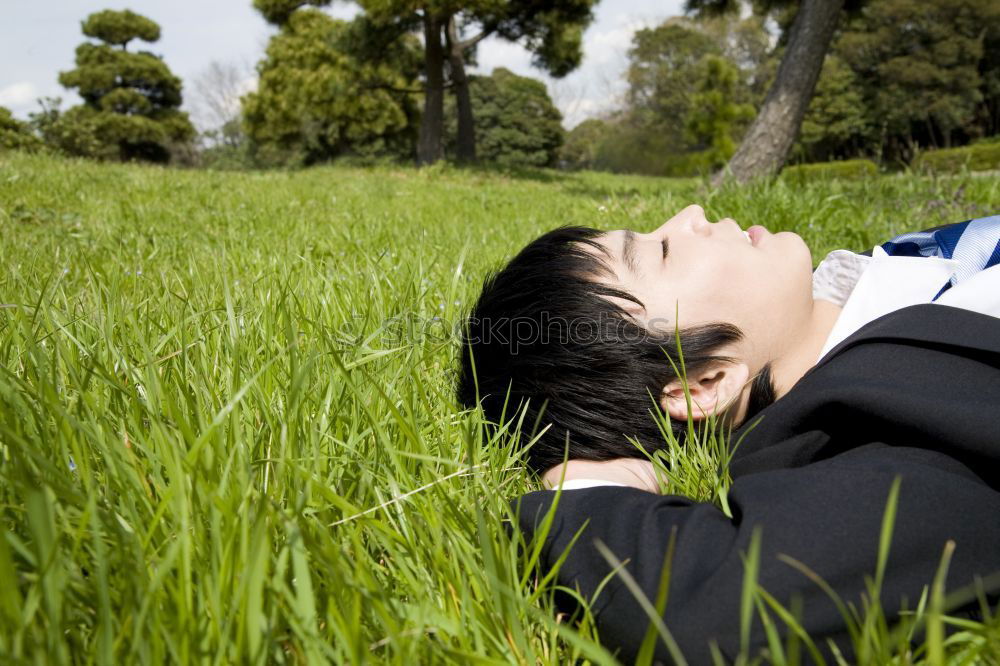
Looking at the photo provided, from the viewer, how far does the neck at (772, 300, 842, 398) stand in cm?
158

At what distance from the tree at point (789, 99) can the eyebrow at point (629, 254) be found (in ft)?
18.0

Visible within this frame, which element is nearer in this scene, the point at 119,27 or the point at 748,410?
the point at 748,410

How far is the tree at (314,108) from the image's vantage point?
24266 millimetres

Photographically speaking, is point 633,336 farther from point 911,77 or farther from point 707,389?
point 911,77

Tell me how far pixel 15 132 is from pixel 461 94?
13917mm

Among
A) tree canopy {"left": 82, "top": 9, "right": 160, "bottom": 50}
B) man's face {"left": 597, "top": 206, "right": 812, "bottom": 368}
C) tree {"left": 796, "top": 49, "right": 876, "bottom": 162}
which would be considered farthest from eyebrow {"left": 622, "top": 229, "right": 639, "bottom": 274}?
tree canopy {"left": 82, "top": 9, "right": 160, "bottom": 50}

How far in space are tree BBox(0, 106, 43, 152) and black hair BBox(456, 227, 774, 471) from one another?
65.8 ft

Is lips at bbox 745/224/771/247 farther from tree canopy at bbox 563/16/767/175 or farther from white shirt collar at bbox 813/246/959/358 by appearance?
tree canopy at bbox 563/16/767/175

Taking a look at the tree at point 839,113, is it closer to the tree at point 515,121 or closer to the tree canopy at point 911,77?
the tree canopy at point 911,77

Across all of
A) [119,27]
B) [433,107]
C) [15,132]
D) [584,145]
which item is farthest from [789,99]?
[584,145]

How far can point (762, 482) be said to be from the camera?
1006 mm

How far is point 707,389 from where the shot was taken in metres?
1.51

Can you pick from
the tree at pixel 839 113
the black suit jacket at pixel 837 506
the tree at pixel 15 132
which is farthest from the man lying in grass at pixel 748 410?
the tree at pixel 839 113

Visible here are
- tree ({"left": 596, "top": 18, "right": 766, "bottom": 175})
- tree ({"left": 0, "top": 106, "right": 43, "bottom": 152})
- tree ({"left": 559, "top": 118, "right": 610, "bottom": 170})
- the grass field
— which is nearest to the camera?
the grass field
